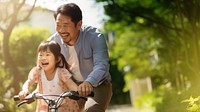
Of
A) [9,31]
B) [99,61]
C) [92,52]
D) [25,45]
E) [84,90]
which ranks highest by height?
[25,45]

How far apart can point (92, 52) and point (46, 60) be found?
435mm

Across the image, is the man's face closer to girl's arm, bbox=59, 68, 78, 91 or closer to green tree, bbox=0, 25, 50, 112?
girl's arm, bbox=59, 68, 78, 91

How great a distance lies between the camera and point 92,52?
4.35 m

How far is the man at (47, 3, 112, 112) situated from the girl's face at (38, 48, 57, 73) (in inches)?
8.1

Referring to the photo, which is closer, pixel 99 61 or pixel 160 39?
pixel 99 61

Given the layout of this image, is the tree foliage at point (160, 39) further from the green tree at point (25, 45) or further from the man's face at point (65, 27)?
the man's face at point (65, 27)

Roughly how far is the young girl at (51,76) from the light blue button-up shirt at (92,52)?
16 centimetres

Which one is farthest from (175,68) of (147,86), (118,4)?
A: (147,86)

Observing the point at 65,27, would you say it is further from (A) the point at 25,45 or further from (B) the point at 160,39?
(B) the point at 160,39

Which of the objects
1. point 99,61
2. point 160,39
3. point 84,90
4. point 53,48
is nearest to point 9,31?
point 53,48

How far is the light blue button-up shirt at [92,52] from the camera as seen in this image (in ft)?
13.5

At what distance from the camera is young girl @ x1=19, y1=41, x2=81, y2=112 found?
13.6ft

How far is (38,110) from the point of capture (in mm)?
4223

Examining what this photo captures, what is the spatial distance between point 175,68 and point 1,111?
15.3 m
